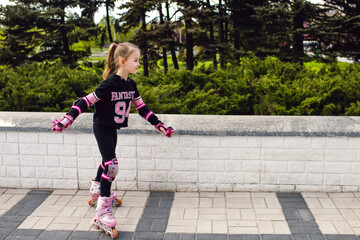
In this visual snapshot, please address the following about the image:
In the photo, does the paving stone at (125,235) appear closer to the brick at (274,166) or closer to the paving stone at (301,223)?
the paving stone at (301,223)

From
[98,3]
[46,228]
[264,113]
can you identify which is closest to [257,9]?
[264,113]

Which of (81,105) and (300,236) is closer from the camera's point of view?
(81,105)

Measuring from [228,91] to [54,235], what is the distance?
363 centimetres

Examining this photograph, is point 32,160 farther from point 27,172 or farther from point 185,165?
point 185,165

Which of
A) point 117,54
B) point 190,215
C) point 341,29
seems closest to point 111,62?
point 117,54

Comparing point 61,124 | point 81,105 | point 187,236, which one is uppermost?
point 81,105

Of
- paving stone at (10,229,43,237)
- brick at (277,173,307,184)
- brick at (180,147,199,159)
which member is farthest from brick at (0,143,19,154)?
brick at (277,173,307,184)

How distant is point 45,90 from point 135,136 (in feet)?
8.09

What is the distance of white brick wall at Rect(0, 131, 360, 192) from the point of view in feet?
14.8

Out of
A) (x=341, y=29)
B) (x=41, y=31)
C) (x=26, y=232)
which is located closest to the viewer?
(x=26, y=232)

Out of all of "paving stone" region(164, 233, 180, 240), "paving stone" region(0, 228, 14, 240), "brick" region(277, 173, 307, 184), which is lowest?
"paving stone" region(164, 233, 180, 240)

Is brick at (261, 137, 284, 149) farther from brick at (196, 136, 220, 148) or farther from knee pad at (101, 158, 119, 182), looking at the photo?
knee pad at (101, 158, 119, 182)

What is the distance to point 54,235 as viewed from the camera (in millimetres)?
3615

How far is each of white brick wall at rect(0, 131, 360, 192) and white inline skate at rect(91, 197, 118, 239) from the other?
937 millimetres
